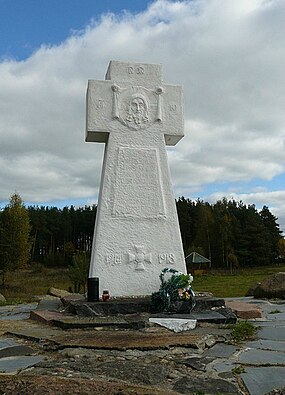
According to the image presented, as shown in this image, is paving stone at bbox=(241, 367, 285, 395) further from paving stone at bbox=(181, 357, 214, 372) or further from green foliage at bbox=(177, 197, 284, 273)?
green foliage at bbox=(177, 197, 284, 273)

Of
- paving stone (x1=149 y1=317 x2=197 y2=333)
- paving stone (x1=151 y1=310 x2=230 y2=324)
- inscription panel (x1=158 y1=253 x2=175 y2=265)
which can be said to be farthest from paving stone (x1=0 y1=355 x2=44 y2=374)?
inscription panel (x1=158 y1=253 x2=175 y2=265)

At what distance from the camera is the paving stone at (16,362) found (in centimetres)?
393

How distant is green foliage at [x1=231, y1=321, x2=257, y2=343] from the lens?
5.51 metres

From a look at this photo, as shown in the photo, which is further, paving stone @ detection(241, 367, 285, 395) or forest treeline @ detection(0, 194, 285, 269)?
forest treeline @ detection(0, 194, 285, 269)

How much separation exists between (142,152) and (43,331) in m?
4.33

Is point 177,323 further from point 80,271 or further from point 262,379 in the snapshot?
point 80,271

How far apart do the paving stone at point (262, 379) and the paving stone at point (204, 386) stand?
5.8 inches

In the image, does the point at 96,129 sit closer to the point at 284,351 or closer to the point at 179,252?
the point at 179,252

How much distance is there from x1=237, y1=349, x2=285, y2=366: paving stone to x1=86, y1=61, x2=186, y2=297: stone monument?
13.8 feet

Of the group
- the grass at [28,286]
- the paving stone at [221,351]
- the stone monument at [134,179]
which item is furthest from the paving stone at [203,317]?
the grass at [28,286]

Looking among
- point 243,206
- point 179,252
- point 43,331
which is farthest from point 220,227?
point 43,331

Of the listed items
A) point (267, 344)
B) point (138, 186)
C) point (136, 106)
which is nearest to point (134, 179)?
point (138, 186)

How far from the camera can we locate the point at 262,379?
11.8ft

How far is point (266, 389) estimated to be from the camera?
331 cm
